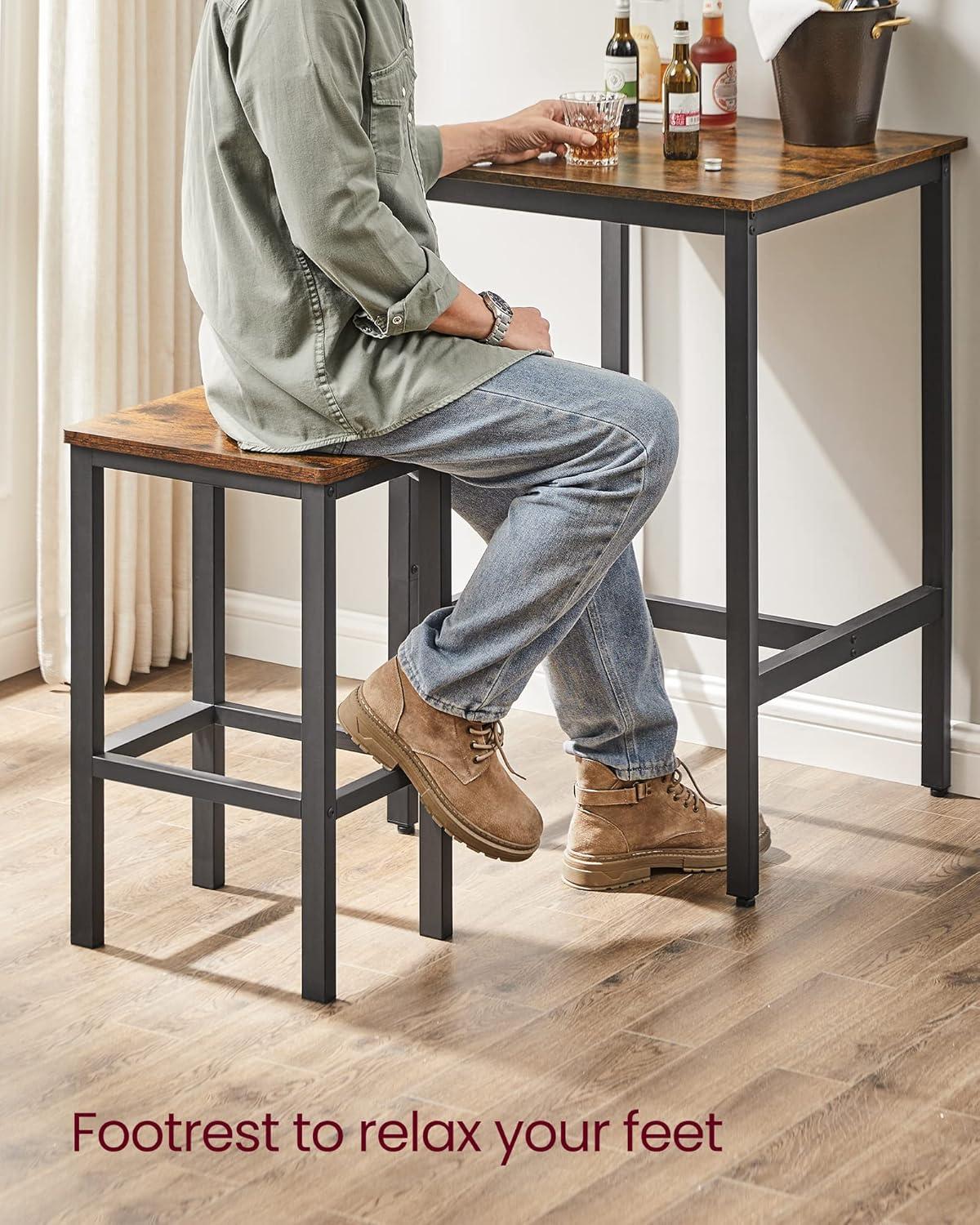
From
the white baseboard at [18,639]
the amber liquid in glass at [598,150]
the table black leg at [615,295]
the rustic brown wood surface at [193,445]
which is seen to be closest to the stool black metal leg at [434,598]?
the rustic brown wood surface at [193,445]

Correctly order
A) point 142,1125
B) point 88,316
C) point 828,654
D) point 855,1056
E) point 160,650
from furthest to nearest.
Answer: point 160,650
point 88,316
point 828,654
point 855,1056
point 142,1125

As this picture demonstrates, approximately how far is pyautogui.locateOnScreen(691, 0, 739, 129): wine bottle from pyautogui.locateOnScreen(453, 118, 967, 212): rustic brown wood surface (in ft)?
0.14

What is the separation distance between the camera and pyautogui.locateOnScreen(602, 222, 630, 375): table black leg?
300 cm

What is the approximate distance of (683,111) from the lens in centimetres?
261

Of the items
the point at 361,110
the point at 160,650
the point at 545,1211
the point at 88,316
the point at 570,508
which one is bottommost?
the point at 545,1211

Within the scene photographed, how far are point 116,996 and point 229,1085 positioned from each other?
273 millimetres

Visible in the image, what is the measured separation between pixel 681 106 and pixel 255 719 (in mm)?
990

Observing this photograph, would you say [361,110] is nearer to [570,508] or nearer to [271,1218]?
[570,508]

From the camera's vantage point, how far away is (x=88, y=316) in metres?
3.33

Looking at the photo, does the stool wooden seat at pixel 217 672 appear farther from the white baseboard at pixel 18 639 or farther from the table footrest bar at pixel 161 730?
the white baseboard at pixel 18 639

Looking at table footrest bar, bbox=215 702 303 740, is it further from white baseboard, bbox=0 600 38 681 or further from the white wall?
white baseboard, bbox=0 600 38 681

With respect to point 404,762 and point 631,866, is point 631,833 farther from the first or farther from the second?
point 404,762

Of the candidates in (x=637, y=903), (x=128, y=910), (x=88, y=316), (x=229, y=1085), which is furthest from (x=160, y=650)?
(x=229, y=1085)

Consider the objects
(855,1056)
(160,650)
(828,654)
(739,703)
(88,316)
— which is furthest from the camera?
(160,650)
